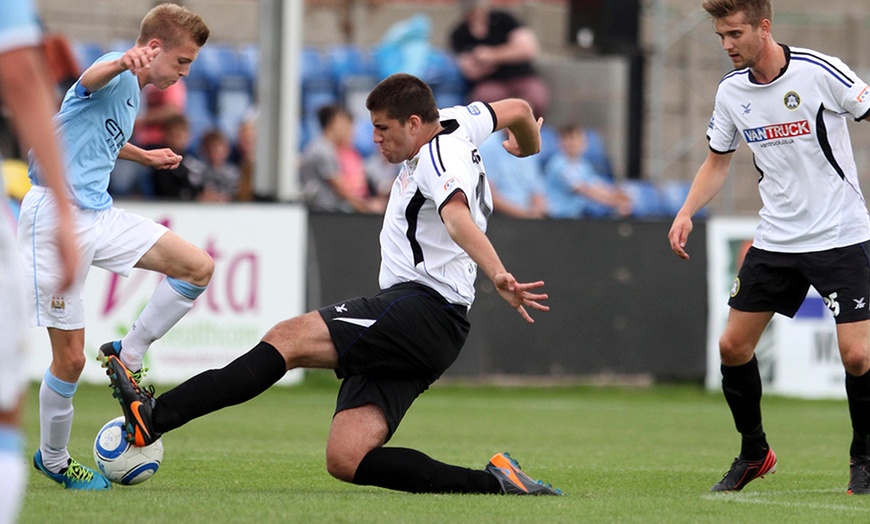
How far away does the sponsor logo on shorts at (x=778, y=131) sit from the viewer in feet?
20.9

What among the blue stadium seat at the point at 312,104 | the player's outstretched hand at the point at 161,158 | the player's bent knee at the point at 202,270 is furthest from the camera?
the blue stadium seat at the point at 312,104

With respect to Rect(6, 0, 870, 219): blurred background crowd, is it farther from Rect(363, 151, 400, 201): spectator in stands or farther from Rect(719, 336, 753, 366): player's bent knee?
Rect(719, 336, 753, 366): player's bent knee

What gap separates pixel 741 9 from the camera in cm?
623

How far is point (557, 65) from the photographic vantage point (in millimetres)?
17672

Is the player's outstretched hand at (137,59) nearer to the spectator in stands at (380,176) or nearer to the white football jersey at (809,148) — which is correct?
the white football jersey at (809,148)

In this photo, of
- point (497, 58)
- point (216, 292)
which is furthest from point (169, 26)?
point (497, 58)

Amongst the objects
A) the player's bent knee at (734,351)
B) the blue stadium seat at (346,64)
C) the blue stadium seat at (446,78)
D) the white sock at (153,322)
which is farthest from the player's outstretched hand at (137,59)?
the blue stadium seat at (346,64)

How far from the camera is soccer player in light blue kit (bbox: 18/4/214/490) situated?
611 centimetres

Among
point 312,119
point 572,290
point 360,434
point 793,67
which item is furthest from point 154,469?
point 312,119

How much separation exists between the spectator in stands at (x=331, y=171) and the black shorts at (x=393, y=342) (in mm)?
8283

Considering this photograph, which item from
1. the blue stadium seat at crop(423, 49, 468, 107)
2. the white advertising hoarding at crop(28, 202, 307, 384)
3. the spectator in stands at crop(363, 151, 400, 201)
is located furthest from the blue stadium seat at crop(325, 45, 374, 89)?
the white advertising hoarding at crop(28, 202, 307, 384)

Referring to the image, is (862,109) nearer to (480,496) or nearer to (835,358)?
(480,496)

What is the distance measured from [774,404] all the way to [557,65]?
623 centimetres

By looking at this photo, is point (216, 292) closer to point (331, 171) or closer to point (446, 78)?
point (331, 171)
